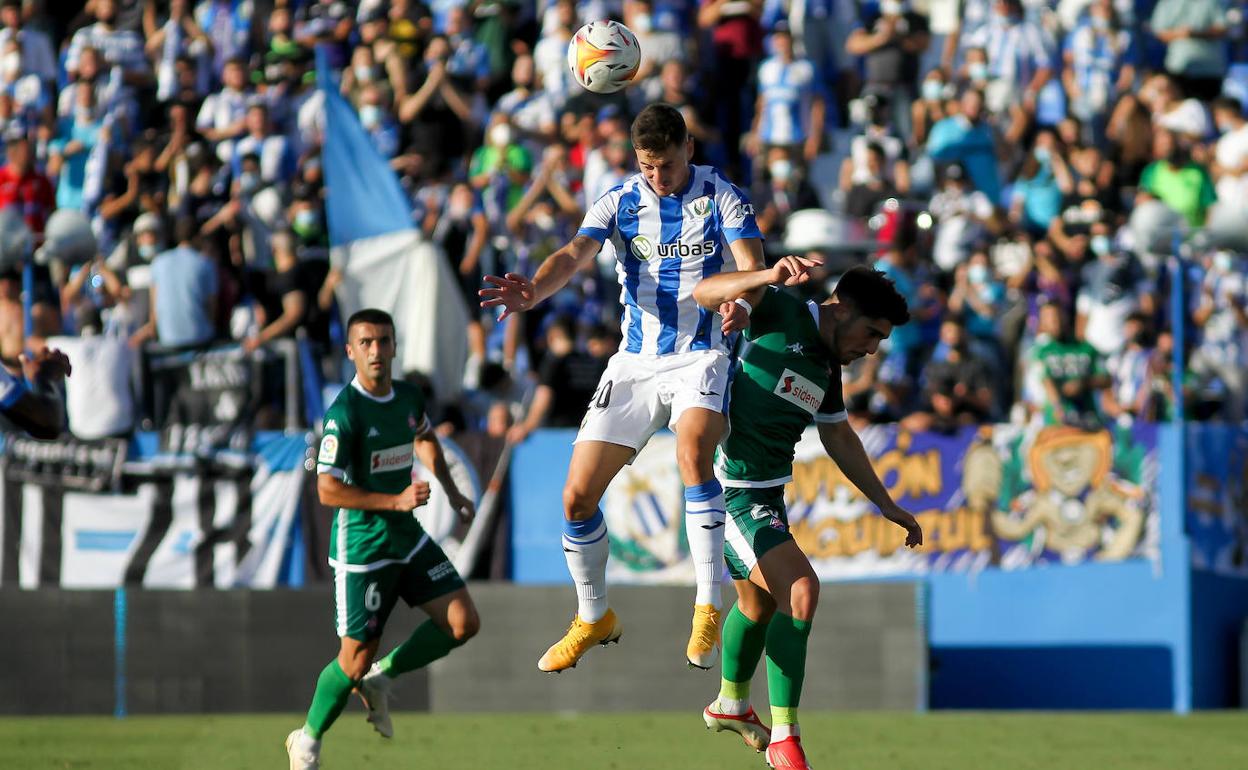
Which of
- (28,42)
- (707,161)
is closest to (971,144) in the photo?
(707,161)

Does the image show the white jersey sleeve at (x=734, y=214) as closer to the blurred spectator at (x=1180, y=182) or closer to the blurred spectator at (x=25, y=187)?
the blurred spectator at (x=1180, y=182)

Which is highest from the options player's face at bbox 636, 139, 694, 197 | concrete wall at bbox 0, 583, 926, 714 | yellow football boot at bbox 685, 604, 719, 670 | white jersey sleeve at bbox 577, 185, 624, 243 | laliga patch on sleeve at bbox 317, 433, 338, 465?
player's face at bbox 636, 139, 694, 197

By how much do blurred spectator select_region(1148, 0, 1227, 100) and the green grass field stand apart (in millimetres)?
7955

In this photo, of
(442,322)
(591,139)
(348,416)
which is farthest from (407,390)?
(591,139)

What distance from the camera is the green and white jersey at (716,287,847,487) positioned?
971 cm

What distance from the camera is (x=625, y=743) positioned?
41.9ft

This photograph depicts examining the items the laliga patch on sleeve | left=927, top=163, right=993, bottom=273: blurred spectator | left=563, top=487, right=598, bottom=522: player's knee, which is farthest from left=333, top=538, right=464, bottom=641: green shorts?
left=927, top=163, right=993, bottom=273: blurred spectator

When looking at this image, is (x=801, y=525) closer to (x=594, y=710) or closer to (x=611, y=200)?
(x=594, y=710)

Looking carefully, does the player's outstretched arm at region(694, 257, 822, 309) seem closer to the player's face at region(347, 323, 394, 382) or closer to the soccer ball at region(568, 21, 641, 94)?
the soccer ball at region(568, 21, 641, 94)

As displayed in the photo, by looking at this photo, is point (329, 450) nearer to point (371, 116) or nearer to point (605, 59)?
point (605, 59)

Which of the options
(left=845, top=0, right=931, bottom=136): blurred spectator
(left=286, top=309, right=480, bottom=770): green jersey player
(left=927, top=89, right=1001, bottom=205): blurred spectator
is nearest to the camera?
(left=286, top=309, right=480, bottom=770): green jersey player

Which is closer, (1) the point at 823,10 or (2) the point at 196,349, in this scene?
(2) the point at 196,349

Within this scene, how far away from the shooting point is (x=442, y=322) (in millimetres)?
16047

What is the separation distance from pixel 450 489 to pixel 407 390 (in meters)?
0.59
